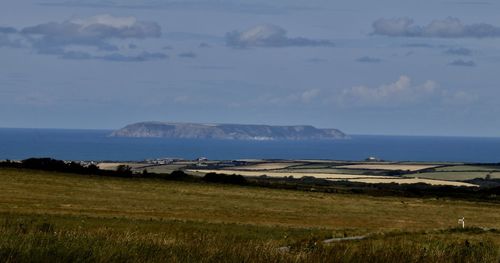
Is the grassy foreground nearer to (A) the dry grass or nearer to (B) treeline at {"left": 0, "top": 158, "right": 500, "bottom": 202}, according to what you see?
(A) the dry grass

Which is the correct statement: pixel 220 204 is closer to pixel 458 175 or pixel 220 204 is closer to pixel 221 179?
pixel 221 179

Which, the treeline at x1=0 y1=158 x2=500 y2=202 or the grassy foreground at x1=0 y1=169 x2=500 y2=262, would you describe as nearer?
the grassy foreground at x1=0 y1=169 x2=500 y2=262

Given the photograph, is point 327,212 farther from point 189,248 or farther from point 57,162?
point 189,248

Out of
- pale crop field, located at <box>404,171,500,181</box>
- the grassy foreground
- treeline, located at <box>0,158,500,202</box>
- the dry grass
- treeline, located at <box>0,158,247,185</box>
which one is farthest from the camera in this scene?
pale crop field, located at <box>404,171,500,181</box>

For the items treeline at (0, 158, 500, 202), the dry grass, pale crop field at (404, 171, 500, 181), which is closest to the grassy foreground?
the dry grass

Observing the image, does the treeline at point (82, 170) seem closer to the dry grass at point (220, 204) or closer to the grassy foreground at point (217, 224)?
the dry grass at point (220, 204)

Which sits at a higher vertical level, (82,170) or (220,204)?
(82,170)

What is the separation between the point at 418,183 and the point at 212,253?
314ft

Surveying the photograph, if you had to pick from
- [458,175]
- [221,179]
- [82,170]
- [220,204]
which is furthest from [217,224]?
[458,175]

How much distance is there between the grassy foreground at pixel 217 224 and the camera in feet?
42.3

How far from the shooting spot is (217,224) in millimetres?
42781

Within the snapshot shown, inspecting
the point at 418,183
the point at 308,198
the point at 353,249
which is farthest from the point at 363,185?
the point at 353,249

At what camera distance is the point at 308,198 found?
2746 inches

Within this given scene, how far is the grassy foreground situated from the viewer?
12.9m
